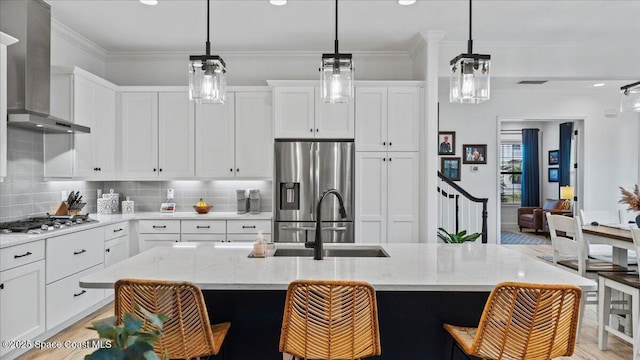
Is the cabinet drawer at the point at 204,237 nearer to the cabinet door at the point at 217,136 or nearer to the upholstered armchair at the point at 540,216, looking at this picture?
the cabinet door at the point at 217,136

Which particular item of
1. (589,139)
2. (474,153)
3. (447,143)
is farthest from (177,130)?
(589,139)

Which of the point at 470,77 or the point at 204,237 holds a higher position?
the point at 470,77

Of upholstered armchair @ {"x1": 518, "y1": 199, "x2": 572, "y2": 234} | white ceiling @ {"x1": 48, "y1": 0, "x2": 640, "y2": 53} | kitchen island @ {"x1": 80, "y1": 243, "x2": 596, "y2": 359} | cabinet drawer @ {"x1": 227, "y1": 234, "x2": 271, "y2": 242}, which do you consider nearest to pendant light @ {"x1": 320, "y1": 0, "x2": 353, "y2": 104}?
kitchen island @ {"x1": 80, "y1": 243, "x2": 596, "y2": 359}

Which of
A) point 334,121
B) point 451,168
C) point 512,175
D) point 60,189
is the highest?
point 334,121

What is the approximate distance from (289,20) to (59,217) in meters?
2.76

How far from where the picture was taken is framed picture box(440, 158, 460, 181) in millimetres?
7691

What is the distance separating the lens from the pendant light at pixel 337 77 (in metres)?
2.19

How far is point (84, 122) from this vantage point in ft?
13.3

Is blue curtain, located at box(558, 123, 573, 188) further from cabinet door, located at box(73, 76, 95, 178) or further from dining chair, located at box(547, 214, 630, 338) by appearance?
cabinet door, located at box(73, 76, 95, 178)

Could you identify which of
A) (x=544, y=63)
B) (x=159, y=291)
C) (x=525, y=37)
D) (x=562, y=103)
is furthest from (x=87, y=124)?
(x=562, y=103)

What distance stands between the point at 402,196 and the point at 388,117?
2.83ft

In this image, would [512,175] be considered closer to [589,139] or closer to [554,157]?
[554,157]

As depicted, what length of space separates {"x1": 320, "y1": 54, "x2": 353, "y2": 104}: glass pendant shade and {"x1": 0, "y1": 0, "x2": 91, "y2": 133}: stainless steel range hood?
2.33m

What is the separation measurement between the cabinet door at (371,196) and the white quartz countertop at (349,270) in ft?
6.31
